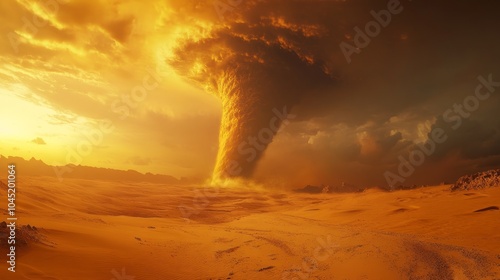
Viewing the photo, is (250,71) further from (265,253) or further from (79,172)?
(79,172)

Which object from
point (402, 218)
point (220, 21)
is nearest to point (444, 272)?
point (402, 218)

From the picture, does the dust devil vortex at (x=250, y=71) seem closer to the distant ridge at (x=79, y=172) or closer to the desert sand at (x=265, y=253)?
the desert sand at (x=265, y=253)

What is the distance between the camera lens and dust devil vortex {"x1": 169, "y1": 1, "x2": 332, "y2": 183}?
23438 millimetres

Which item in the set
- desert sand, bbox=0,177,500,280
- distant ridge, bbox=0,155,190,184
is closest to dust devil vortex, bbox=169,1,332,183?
desert sand, bbox=0,177,500,280

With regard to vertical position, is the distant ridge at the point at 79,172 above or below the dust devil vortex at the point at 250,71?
below

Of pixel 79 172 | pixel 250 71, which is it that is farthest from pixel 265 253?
pixel 79 172

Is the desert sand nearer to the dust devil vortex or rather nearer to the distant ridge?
the dust devil vortex

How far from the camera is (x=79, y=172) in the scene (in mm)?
58625

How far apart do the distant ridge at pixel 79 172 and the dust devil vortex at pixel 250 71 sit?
97.3 ft

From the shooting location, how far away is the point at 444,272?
13.9 ft

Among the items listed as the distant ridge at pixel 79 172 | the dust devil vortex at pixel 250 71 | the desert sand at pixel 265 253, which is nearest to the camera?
the desert sand at pixel 265 253

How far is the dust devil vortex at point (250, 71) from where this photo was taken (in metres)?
23.4

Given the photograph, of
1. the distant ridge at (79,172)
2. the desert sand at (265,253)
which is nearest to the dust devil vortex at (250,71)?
the desert sand at (265,253)

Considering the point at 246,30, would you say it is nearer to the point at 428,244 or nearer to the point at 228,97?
the point at 228,97
